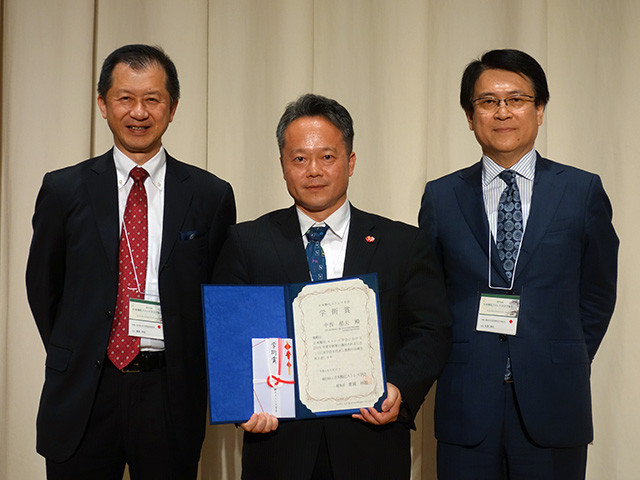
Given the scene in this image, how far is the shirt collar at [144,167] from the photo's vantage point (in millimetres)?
2092

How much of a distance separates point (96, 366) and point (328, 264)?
0.71 metres

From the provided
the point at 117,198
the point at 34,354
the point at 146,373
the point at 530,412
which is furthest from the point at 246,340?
the point at 34,354

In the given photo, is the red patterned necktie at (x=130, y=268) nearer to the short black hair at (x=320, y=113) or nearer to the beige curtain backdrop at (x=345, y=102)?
the short black hair at (x=320, y=113)

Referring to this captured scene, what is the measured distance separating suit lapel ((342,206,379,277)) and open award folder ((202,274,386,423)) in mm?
116

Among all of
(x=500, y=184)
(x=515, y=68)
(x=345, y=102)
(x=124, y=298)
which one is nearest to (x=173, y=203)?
(x=124, y=298)

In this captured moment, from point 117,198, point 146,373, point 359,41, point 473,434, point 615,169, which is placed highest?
point 359,41

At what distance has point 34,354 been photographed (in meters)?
3.13

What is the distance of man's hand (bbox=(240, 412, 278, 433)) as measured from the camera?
1723 mm

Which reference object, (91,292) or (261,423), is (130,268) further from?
(261,423)

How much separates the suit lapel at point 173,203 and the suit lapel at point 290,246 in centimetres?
30

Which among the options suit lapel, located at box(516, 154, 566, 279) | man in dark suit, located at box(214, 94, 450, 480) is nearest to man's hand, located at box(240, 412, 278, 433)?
man in dark suit, located at box(214, 94, 450, 480)

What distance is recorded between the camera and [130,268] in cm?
202

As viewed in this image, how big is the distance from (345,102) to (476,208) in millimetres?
1226

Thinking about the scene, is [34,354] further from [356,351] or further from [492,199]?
[492,199]
